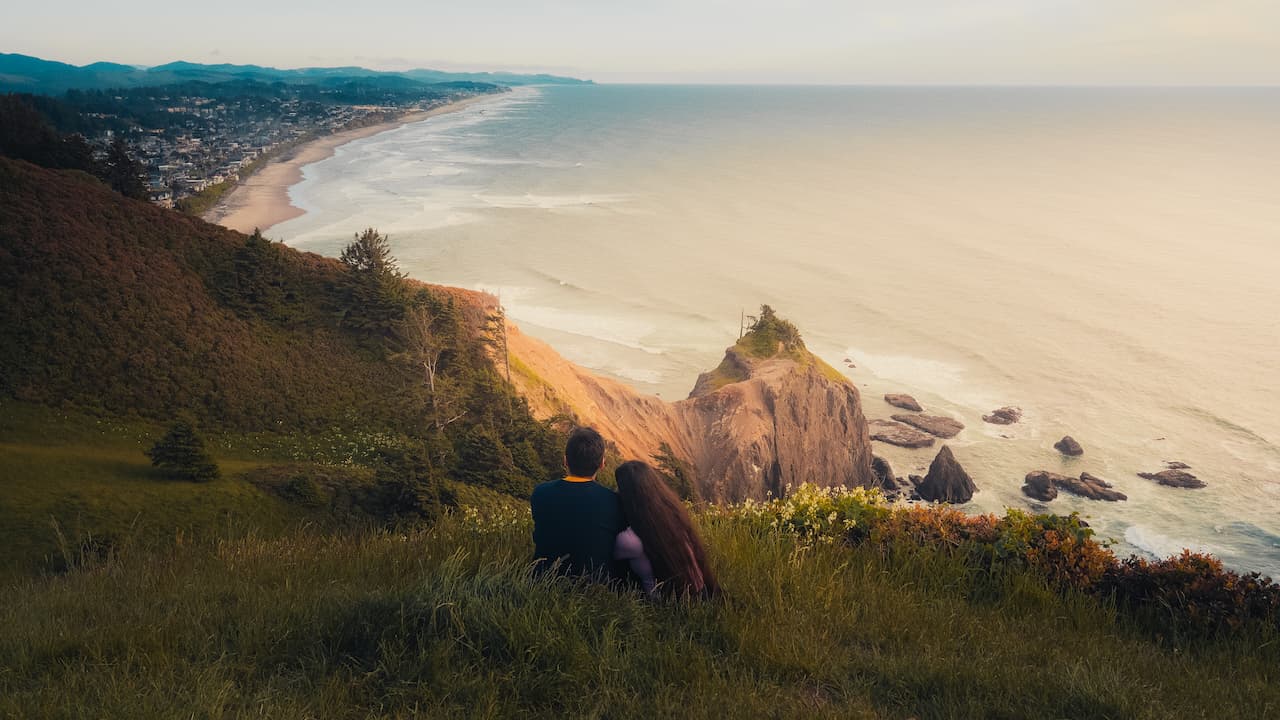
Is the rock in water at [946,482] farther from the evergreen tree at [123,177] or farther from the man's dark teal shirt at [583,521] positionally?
the evergreen tree at [123,177]

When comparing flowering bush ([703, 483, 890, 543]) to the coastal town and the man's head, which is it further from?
the coastal town

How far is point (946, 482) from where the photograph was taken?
38.3 meters

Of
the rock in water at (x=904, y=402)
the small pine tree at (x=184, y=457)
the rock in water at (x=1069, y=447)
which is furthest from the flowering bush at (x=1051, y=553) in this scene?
the rock in water at (x=904, y=402)

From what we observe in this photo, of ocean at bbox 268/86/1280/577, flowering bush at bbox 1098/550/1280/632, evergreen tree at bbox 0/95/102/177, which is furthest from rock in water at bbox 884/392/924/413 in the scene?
flowering bush at bbox 1098/550/1280/632

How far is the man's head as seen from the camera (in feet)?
15.8

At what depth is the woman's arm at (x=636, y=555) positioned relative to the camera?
4820mm

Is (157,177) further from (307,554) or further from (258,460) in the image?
(307,554)

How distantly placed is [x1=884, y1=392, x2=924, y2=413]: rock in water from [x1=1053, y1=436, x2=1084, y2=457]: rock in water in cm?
811

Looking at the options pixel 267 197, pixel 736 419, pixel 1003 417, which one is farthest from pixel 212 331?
pixel 267 197

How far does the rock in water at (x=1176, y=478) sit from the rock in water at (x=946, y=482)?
10638mm

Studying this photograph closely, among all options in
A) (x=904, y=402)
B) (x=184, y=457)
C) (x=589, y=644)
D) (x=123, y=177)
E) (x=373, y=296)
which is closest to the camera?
(x=589, y=644)

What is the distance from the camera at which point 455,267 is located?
68312 mm

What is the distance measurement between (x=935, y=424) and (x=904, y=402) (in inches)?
133

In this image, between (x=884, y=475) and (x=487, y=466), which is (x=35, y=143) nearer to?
(x=487, y=466)
